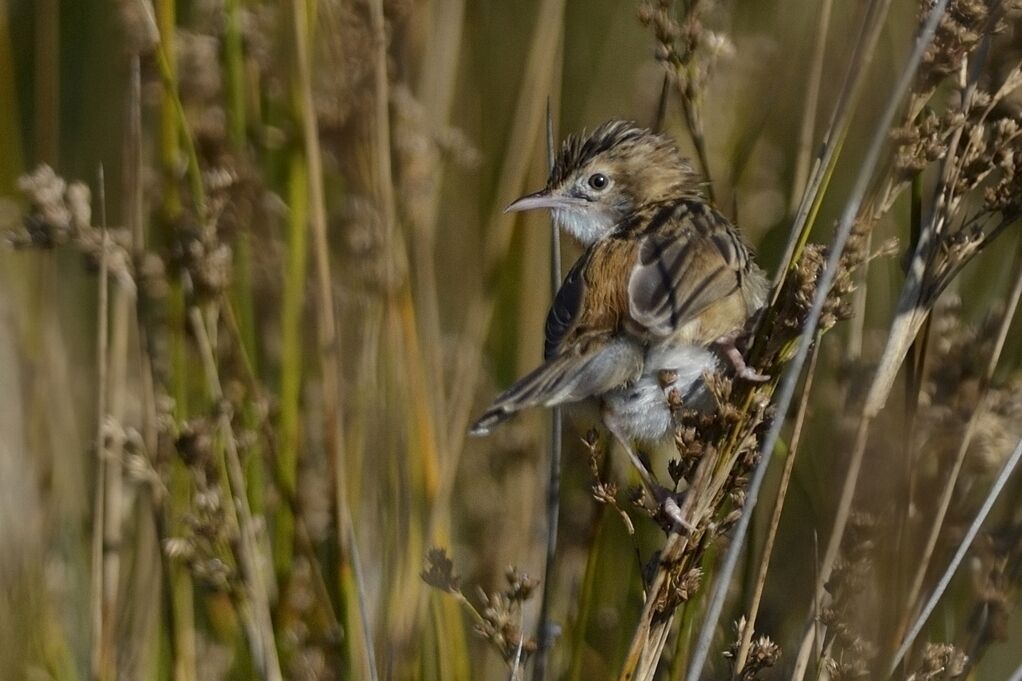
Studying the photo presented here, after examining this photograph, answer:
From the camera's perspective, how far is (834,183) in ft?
12.0

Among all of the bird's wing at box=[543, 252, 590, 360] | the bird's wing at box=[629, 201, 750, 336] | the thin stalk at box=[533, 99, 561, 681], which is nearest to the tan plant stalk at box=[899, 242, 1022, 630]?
the bird's wing at box=[629, 201, 750, 336]

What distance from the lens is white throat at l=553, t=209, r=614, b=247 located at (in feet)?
11.8

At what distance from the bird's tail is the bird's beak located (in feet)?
1.87

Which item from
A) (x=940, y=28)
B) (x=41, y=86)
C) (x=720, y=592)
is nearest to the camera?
(x=720, y=592)

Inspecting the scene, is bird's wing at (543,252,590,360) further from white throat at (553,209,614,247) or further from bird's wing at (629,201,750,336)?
white throat at (553,209,614,247)

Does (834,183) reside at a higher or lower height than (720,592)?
higher

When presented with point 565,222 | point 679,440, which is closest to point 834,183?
point 565,222

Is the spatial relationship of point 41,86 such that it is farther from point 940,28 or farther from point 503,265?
point 940,28

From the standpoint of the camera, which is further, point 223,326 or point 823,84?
point 223,326

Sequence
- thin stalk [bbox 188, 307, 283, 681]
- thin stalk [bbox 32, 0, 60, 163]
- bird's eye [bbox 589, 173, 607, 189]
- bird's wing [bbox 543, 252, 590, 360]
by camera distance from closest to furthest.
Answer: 1. thin stalk [bbox 188, 307, 283, 681]
2. bird's wing [bbox 543, 252, 590, 360]
3. thin stalk [bbox 32, 0, 60, 163]
4. bird's eye [bbox 589, 173, 607, 189]

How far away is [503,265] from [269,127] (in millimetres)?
774

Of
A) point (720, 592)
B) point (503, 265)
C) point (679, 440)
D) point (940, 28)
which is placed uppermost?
point (940, 28)

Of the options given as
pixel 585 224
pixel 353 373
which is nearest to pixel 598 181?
pixel 585 224

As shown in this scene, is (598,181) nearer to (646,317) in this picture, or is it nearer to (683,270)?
(683,270)
